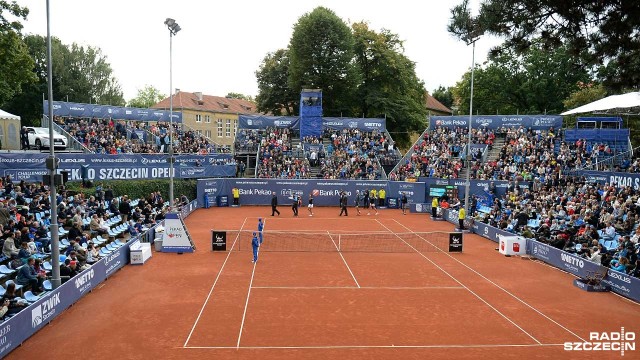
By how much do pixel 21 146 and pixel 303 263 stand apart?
1096 inches

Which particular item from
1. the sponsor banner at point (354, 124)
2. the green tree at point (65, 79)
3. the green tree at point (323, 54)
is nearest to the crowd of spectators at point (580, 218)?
the sponsor banner at point (354, 124)

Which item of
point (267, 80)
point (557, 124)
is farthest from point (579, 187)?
point (267, 80)

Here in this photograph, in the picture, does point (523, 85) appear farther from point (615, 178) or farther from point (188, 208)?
point (188, 208)

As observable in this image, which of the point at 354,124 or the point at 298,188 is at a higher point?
the point at 354,124

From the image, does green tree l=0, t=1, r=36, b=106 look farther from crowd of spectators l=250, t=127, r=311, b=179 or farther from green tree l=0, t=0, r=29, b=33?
crowd of spectators l=250, t=127, r=311, b=179

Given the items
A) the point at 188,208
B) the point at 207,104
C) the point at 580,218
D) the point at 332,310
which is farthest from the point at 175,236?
the point at 207,104

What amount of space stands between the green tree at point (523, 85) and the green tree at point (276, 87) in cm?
2615

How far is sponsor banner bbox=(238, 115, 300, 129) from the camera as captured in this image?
5184 centimetres

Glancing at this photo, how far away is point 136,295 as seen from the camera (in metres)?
17.2

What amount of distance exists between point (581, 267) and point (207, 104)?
75614mm

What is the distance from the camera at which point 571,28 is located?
988 cm

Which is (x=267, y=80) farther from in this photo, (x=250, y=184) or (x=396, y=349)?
(x=396, y=349)
